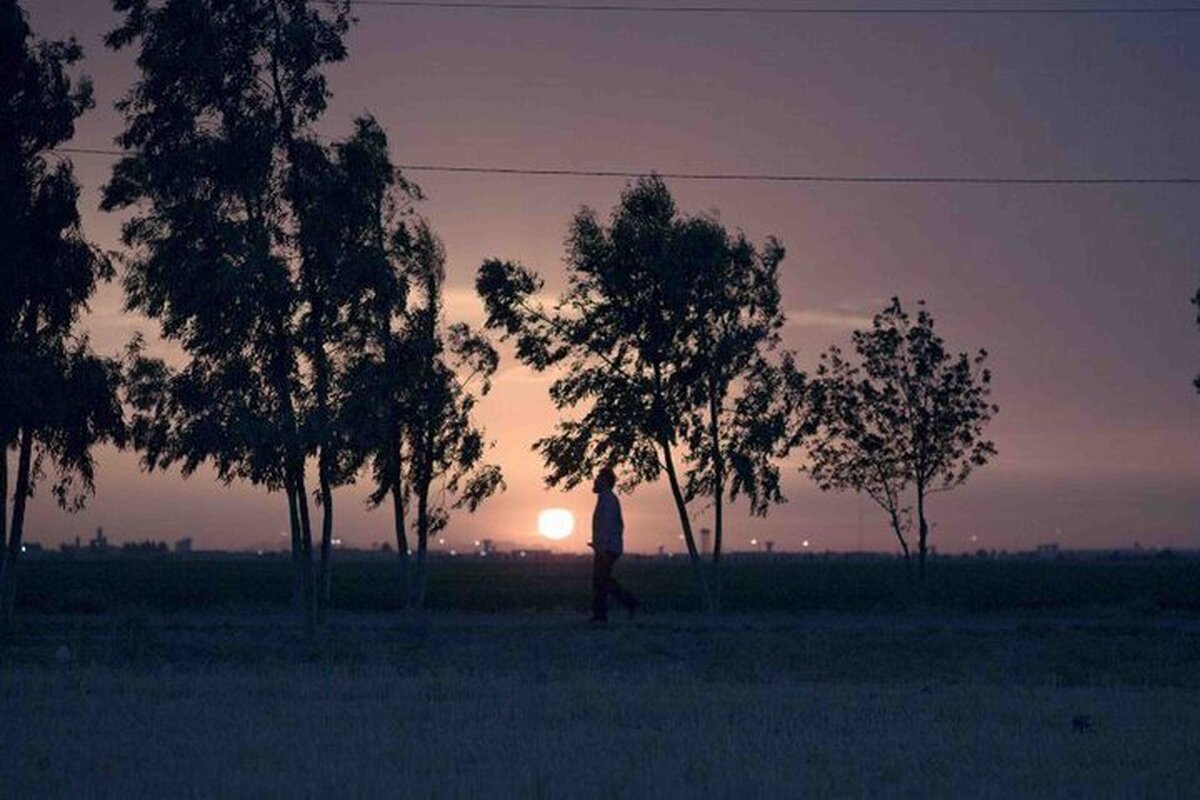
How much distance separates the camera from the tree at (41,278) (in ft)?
109

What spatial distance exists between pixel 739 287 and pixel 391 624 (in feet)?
47.3

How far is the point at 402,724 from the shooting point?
17.1 m

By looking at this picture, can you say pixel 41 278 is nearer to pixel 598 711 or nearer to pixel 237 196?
pixel 237 196

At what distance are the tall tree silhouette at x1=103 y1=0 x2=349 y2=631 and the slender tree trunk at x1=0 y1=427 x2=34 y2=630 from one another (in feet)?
14.8

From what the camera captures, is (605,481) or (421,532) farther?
(421,532)

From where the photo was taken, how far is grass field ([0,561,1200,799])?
1380 centimetres

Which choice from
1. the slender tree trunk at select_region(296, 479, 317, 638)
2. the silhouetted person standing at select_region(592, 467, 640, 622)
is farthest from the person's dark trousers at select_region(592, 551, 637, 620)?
the slender tree trunk at select_region(296, 479, 317, 638)

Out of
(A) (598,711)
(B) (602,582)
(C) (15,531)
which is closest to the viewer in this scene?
(A) (598,711)

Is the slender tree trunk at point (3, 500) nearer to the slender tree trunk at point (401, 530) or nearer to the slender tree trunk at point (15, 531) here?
the slender tree trunk at point (15, 531)

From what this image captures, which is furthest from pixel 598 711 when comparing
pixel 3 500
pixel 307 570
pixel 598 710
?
pixel 3 500

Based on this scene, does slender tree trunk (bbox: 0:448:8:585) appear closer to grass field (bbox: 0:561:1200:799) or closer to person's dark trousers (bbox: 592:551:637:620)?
grass field (bbox: 0:561:1200:799)

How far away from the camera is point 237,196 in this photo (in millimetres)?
31422

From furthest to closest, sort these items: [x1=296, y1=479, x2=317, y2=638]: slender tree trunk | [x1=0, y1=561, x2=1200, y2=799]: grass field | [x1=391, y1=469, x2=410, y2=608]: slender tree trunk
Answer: [x1=391, y1=469, x2=410, y2=608]: slender tree trunk, [x1=296, y1=479, x2=317, y2=638]: slender tree trunk, [x1=0, y1=561, x2=1200, y2=799]: grass field

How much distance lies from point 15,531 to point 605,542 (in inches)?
507
